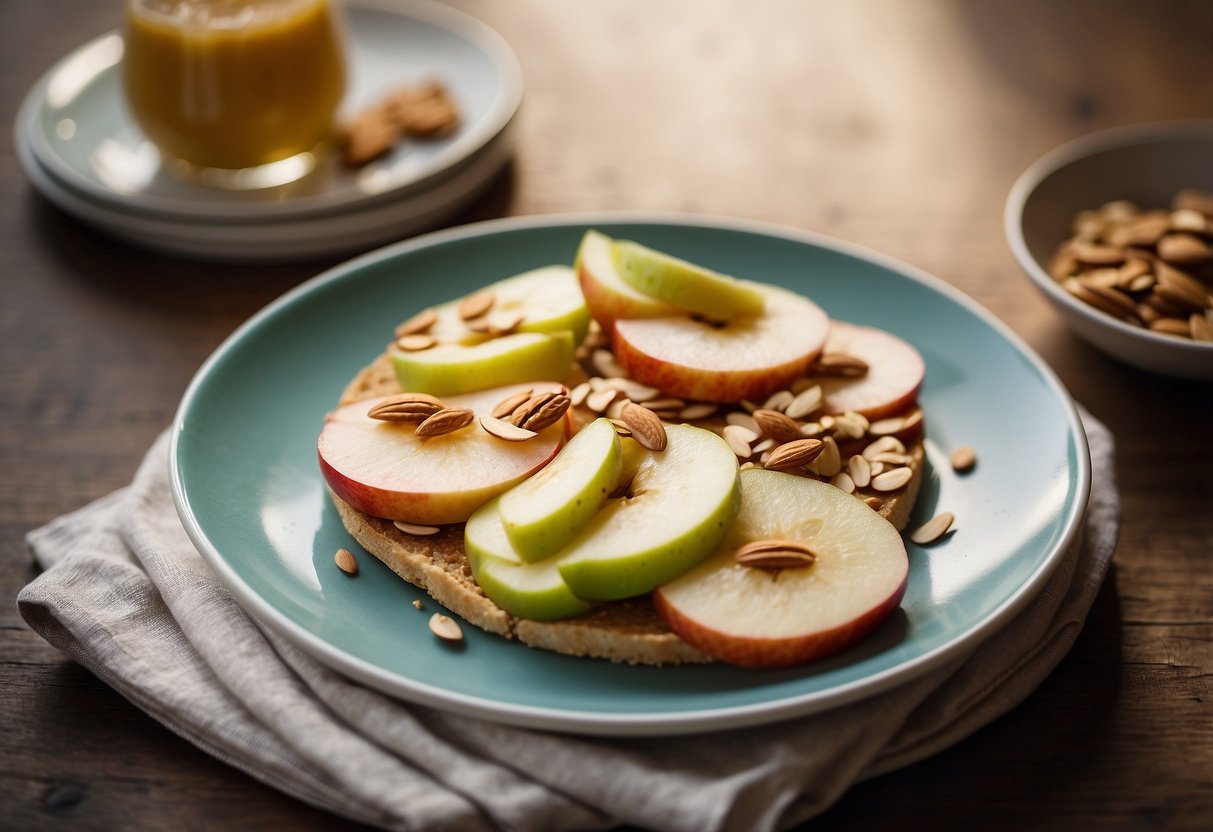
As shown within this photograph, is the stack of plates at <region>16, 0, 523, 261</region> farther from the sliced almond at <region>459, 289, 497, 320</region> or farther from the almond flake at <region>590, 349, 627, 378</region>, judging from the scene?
the almond flake at <region>590, 349, 627, 378</region>

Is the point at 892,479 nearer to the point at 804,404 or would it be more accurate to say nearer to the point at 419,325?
the point at 804,404

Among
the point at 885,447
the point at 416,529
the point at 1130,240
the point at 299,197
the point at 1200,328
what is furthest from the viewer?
the point at 299,197

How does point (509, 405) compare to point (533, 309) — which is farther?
point (533, 309)

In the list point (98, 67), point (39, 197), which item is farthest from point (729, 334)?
point (98, 67)

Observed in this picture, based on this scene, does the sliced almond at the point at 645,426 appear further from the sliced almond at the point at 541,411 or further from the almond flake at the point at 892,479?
the almond flake at the point at 892,479

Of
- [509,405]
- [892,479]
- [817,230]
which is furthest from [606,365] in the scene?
[817,230]

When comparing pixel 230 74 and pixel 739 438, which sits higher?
pixel 230 74

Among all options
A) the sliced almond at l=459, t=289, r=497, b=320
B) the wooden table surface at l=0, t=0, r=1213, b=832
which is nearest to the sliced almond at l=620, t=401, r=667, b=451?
the sliced almond at l=459, t=289, r=497, b=320
